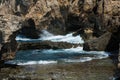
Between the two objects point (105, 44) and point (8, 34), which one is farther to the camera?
point (105, 44)

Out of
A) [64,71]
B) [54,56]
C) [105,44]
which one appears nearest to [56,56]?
[54,56]

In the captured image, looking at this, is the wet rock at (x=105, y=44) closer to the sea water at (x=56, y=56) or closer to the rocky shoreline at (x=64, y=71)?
the sea water at (x=56, y=56)

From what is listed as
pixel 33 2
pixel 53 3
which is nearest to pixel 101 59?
pixel 53 3

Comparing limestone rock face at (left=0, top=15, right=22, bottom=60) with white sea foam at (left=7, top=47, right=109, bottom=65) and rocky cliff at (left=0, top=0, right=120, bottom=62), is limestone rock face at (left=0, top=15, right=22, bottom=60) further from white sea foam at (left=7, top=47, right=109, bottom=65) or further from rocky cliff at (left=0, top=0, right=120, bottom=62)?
white sea foam at (left=7, top=47, right=109, bottom=65)

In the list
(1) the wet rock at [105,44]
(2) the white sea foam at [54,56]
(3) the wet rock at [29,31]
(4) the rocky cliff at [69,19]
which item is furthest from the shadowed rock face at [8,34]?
(3) the wet rock at [29,31]

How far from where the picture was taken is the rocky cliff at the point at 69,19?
33.7 metres

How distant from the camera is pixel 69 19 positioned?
6556cm

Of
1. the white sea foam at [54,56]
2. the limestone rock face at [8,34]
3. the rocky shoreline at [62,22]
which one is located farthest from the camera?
the white sea foam at [54,56]

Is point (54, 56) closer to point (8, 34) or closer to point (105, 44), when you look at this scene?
point (105, 44)

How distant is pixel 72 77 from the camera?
28.9 metres

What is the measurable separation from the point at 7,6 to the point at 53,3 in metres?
17.5

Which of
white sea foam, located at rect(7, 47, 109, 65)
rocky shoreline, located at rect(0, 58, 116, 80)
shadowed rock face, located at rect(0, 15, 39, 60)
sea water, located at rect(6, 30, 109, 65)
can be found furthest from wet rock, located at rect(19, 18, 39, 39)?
rocky shoreline, located at rect(0, 58, 116, 80)

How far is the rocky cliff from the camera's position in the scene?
3373 centimetres

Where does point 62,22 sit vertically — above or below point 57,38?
above
